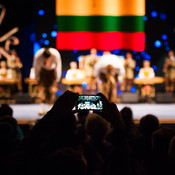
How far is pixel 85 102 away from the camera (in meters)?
1.21

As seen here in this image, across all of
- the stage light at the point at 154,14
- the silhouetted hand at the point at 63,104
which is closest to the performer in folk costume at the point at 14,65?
the stage light at the point at 154,14

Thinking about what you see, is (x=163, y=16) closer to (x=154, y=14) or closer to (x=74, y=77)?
(x=154, y=14)

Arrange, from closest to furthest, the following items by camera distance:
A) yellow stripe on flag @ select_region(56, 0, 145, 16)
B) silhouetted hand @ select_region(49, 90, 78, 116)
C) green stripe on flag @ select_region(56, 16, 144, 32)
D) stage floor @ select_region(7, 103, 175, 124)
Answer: silhouetted hand @ select_region(49, 90, 78, 116)
stage floor @ select_region(7, 103, 175, 124)
yellow stripe on flag @ select_region(56, 0, 145, 16)
green stripe on flag @ select_region(56, 16, 144, 32)

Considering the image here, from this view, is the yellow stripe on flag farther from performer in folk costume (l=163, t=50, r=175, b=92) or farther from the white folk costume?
performer in folk costume (l=163, t=50, r=175, b=92)

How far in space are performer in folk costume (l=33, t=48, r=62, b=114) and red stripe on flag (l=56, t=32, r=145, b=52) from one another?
9.37ft

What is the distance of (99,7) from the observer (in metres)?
7.31

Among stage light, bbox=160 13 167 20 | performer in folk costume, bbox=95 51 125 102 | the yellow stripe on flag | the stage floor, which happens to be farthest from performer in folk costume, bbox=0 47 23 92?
stage light, bbox=160 13 167 20

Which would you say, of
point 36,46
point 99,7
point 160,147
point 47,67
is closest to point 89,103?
point 160,147

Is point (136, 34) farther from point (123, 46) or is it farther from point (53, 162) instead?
point (53, 162)

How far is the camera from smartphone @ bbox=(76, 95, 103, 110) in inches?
46.3

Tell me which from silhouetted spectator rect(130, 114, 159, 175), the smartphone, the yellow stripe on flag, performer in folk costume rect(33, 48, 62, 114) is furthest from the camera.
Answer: the yellow stripe on flag

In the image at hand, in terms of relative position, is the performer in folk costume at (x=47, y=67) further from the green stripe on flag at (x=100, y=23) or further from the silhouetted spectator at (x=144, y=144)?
the silhouetted spectator at (x=144, y=144)

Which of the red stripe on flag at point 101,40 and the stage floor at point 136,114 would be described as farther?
the red stripe on flag at point 101,40

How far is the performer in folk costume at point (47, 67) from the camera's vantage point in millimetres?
5188
